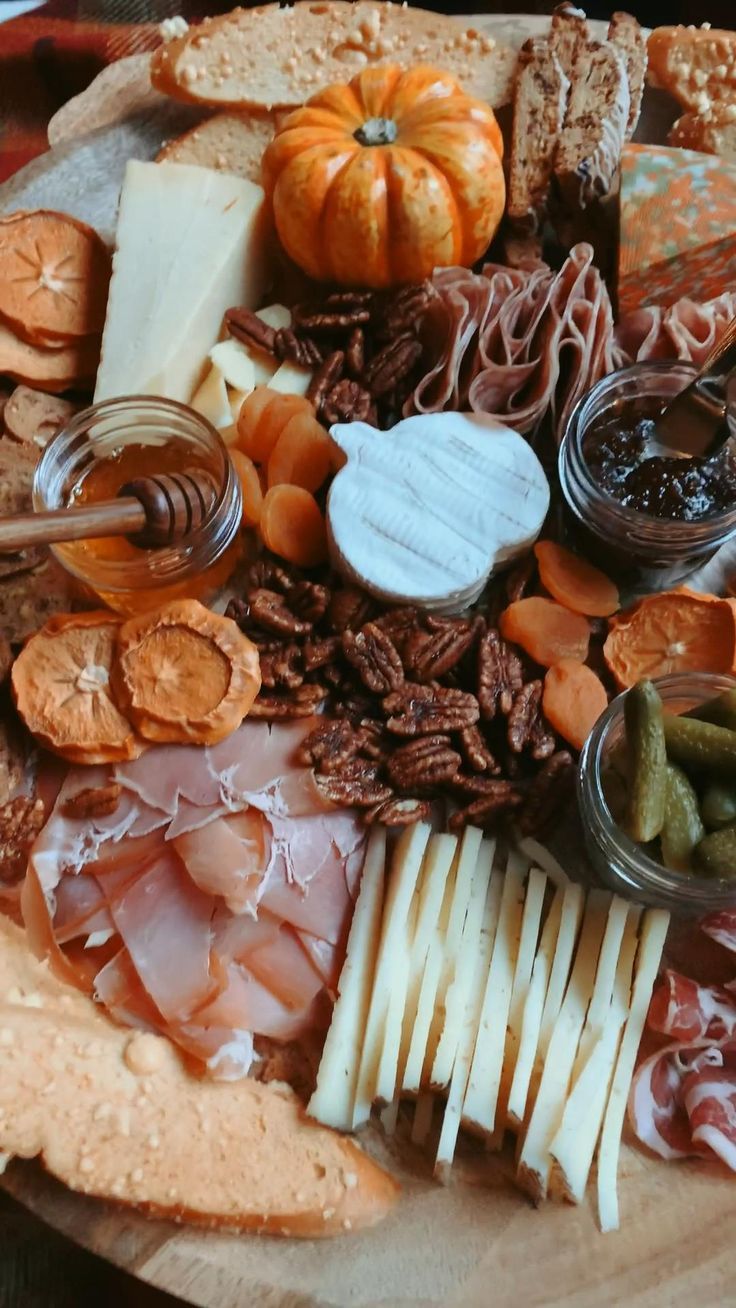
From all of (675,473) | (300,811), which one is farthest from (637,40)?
(300,811)

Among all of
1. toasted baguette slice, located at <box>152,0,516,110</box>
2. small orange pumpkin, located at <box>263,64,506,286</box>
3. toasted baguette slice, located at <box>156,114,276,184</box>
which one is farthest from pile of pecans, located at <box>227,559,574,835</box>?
toasted baguette slice, located at <box>152,0,516,110</box>

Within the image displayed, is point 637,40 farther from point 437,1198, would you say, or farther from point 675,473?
point 437,1198

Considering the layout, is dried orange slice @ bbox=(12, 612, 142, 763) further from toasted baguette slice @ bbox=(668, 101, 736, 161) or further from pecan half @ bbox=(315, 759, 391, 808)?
toasted baguette slice @ bbox=(668, 101, 736, 161)

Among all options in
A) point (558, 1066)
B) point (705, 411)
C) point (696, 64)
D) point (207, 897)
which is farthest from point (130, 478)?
point (696, 64)

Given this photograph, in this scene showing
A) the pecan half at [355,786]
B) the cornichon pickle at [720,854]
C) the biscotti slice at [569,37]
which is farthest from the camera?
the biscotti slice at [569,37]

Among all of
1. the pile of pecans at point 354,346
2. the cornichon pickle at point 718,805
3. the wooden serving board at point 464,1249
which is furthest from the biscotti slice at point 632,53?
the wooden serving board at point 464,1249

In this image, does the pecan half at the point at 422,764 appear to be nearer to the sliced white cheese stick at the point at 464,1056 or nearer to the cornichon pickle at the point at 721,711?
the sliced white cheese stick at the point at 464,1056

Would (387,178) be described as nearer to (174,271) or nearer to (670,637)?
(174,271)
